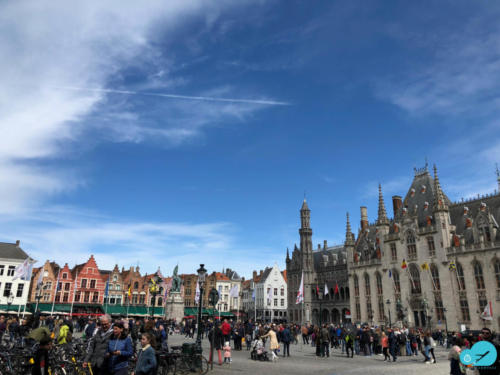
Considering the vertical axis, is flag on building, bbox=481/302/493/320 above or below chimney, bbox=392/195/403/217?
below

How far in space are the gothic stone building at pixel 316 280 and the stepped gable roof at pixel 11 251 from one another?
158ft

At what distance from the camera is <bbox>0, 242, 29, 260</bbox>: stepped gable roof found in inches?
2363

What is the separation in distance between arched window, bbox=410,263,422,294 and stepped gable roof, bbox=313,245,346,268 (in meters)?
21.8

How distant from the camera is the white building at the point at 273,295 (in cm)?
8981

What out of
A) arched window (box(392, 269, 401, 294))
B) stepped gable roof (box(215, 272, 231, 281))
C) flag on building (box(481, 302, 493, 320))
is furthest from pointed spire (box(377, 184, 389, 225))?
stepped gable roof (box(215, 272, 231, 281))

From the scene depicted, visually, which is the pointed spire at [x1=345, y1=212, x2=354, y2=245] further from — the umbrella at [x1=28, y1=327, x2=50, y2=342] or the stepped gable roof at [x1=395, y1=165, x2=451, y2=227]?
the umbrella at [x1=28, y1=327, x2=50, y2=342]

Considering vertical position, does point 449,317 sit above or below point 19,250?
below

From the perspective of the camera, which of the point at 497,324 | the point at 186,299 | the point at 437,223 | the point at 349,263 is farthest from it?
the point at 186,299

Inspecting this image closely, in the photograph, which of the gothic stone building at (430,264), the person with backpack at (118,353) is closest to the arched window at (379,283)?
the gothic stone building at (430,264)

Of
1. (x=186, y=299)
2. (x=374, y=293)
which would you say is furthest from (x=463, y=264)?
(x=186, y=299)

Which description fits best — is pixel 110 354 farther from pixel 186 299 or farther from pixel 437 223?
pixel 186 299

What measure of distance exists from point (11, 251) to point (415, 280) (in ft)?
205

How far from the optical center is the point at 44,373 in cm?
687

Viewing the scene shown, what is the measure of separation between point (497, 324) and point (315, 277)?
36306 millimetres
